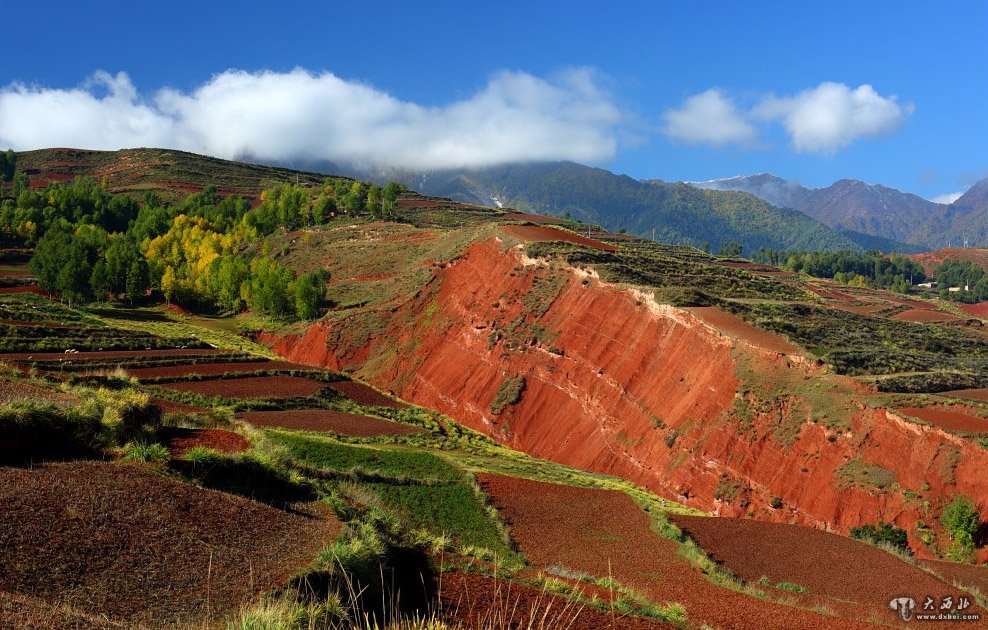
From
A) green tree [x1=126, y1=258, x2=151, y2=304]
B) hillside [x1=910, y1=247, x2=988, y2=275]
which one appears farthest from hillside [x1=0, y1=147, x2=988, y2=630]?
hillside [x1=910, y1=247, x2=988, y2=275]

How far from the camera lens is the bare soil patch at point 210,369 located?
38328mm

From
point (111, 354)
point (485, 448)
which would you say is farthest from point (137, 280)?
A: point (485, 448)

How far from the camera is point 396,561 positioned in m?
12.2

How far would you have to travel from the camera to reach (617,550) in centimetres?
2031

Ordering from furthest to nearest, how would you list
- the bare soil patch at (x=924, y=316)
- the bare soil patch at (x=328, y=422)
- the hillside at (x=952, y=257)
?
1. the hillside at (x=952, y=257)
2. the bare soil patch at (x=924, y=316)
3. the bare soil patch at (x=328, y=422)

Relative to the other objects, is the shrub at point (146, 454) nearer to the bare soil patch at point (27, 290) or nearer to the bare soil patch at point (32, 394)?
the bare soil patch at point (32, 394)

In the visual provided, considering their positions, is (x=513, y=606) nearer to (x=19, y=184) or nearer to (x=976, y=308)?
(x=976, y=308)

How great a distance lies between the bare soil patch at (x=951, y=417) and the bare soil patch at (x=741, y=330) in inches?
262

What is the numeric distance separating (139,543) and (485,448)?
2846cm

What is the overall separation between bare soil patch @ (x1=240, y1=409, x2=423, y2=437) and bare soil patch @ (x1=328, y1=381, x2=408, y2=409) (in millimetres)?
4847

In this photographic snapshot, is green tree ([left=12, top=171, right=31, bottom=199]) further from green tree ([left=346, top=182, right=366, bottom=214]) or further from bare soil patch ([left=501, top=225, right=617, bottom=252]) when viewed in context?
bare soil patch ([left=501, top=225, right=617, bottom=252])

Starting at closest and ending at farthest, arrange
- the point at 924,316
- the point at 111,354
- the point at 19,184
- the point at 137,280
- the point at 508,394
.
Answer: the point at 111,354 < the point at 508,394 < the point at 137,280 < the point at 924,316 < the point at 19,184

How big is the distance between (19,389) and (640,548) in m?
16.3

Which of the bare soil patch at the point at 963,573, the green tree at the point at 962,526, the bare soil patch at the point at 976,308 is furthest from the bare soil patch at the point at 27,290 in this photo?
the bare soil patch at the point at 976,308
